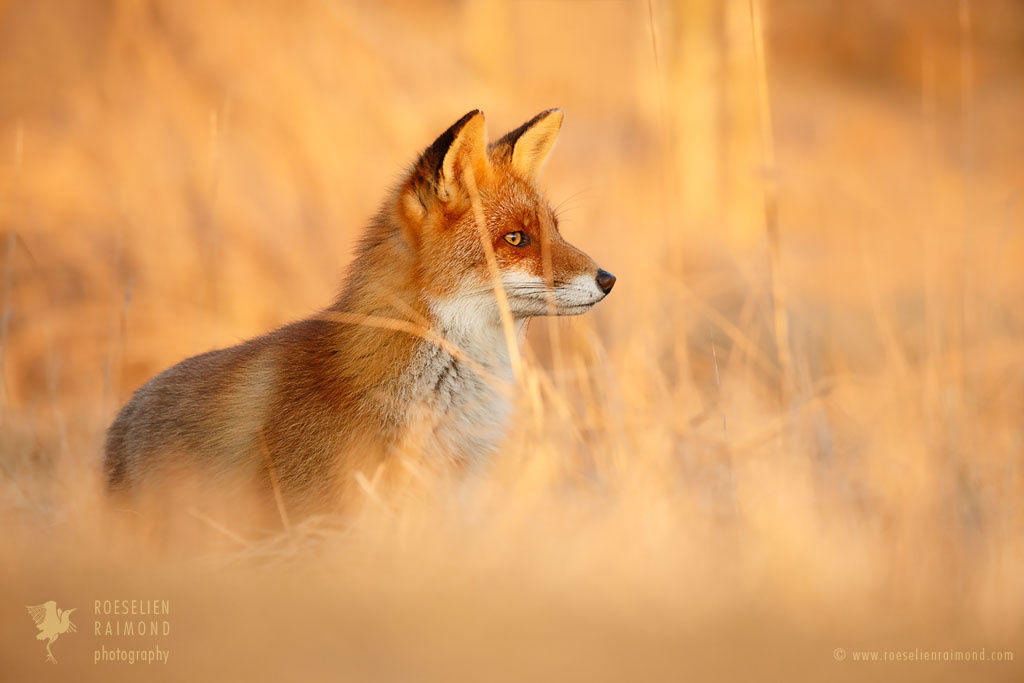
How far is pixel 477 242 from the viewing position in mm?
3527

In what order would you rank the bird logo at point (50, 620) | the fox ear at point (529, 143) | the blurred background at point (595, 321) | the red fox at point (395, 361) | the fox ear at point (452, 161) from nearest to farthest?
the bird logo at point (50, 620), the blurred background at point (595, 321), the red fox at point (395, 361), the fox ear at point (452, 161), the fox ear at point (529, 143)

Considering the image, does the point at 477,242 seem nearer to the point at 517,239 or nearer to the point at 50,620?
the point at 517,239

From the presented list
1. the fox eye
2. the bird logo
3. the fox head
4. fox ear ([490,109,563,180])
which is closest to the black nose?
the fox head

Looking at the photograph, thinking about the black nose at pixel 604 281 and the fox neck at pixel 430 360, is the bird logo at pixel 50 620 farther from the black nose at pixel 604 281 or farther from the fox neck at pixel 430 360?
the black nose at pixel 604 281

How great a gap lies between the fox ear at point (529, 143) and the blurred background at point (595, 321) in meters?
0.53

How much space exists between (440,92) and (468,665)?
8.25 m

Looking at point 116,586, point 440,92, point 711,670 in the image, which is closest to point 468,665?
point 711,670

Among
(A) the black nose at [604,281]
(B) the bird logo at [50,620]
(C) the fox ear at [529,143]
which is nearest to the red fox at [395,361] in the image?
(A) the black nose at [604,281]

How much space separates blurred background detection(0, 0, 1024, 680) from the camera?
86.9 inches

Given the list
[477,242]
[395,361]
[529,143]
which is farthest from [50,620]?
[529,143]

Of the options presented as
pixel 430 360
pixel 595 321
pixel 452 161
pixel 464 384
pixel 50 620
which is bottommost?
pixel 595 321

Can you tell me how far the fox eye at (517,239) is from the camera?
3594 millimetres

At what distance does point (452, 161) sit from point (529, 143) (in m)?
0.67

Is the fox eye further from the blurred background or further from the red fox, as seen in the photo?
the blurred background
